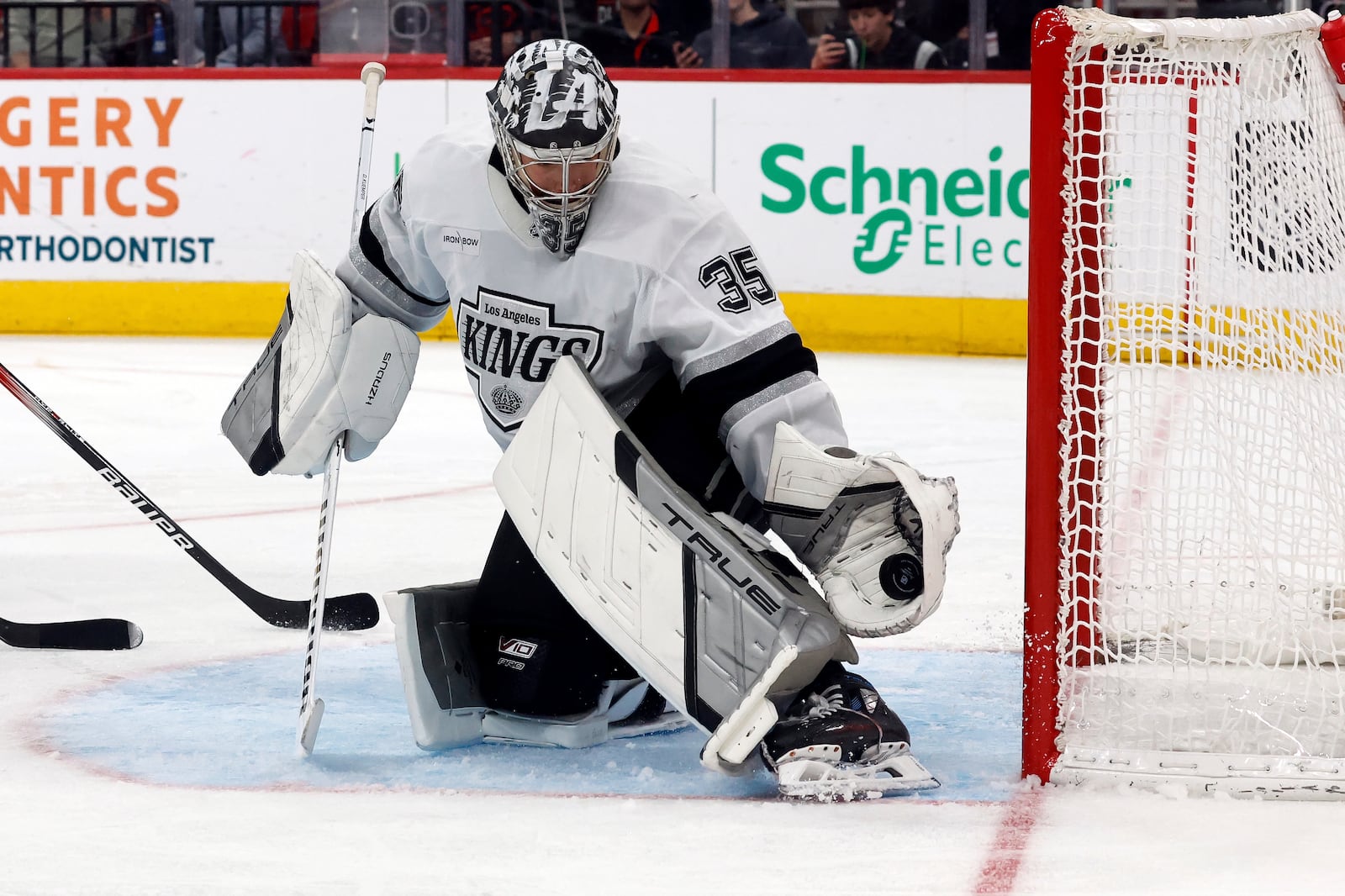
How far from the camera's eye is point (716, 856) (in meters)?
1.52

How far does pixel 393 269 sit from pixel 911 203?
4560mm

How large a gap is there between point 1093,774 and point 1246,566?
0.37 m

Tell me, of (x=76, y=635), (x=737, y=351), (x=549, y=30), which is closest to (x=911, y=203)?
(x=549, y=30)

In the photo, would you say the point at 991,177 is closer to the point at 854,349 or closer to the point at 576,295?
the point at 854,349

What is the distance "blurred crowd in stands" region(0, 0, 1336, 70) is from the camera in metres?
6.46

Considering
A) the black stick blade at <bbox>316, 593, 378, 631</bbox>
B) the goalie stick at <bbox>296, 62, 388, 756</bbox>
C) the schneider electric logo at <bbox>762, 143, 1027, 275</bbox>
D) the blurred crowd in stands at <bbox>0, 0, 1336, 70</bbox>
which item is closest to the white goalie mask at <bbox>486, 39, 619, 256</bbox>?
the goalie stick at <bbox>296, 62, 388, 756</bbox>

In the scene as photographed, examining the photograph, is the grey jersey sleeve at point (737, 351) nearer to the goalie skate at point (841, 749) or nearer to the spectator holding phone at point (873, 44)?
the goalie skate at point (841, 749)

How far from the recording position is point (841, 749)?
5.59 feet

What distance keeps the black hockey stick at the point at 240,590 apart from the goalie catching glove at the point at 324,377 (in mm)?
448

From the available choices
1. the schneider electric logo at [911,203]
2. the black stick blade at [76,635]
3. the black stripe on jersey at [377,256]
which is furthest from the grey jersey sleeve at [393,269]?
the schneider electric logo at [911,203]

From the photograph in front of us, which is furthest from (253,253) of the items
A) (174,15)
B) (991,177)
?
(991,177)

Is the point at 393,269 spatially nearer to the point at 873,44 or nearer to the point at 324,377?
the point at 324,377

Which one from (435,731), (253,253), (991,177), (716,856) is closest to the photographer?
(716,856)

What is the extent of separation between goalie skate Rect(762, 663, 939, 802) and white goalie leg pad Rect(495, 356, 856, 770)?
0.04 meters
